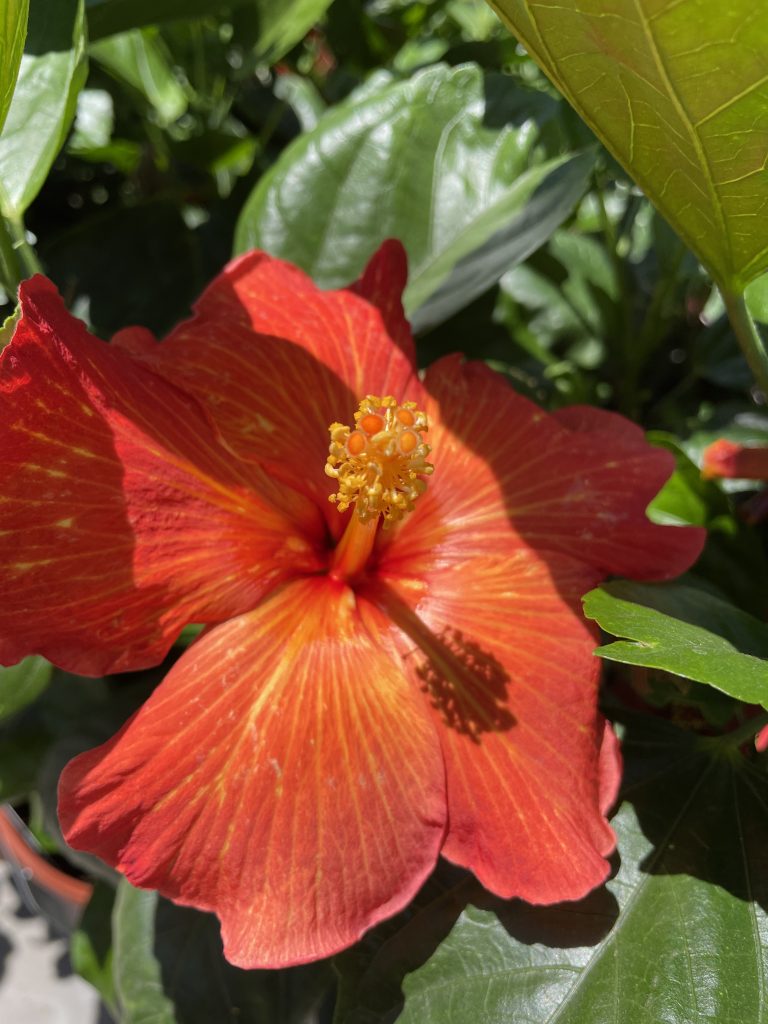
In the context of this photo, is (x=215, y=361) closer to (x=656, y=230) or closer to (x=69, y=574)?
(x=69, y=574)

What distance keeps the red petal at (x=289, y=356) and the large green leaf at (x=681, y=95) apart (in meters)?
0.20

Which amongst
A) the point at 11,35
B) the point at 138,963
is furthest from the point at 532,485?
the point at 138,963

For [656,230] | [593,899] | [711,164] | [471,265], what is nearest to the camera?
[711,164]

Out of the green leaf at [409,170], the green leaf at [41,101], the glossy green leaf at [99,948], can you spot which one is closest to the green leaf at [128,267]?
the green leaf at [409,170]

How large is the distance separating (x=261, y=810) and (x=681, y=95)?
0.38 metres

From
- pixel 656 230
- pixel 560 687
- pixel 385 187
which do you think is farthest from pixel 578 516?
pixel 656 230

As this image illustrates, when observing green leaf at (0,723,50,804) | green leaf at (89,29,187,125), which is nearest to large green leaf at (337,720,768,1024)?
green leaf at (0,723,50,804)

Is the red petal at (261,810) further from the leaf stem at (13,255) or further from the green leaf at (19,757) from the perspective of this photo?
the green leaf at (19,757)

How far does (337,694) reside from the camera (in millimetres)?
500

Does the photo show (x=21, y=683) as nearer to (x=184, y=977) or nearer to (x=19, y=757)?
(x=184, y=977)

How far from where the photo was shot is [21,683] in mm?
558

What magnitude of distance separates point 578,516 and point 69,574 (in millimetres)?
297

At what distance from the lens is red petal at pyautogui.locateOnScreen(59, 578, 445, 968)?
0.46 metres

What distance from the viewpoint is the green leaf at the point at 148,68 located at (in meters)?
0.93
